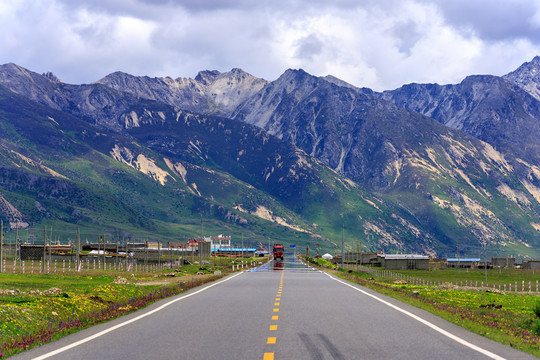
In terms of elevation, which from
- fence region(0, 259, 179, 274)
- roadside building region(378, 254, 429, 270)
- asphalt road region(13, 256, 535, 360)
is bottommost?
roadside building region(378, 254, 429, 270)

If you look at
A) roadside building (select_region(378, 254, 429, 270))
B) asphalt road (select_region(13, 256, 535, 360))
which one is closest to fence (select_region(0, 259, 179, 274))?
asphalt road (select_region(13, 256, 535, 360))

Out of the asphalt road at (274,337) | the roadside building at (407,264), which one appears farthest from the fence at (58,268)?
the roadside building at (407,264)

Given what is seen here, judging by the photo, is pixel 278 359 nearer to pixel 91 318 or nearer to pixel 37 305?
pixel 91 318

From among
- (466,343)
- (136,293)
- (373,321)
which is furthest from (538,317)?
(136,293)

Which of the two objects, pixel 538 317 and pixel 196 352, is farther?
pixel 538 317

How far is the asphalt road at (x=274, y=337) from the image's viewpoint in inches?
585

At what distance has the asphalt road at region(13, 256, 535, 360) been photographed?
14852 millimetres

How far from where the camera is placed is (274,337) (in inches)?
698

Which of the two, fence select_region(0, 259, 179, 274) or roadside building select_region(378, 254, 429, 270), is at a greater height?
fence select_region(0, 259, 179, 274)

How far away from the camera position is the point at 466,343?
17.1 m

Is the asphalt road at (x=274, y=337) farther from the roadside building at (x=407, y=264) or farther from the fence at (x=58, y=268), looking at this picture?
the roadside building at (x=407, y=264)

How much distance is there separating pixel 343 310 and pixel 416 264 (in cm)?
15150

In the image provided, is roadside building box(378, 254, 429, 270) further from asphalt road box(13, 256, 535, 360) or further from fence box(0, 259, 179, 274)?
asphalt road box(13, 256, 535, 360)

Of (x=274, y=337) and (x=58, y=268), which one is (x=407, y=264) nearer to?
(x=58, y=268)
